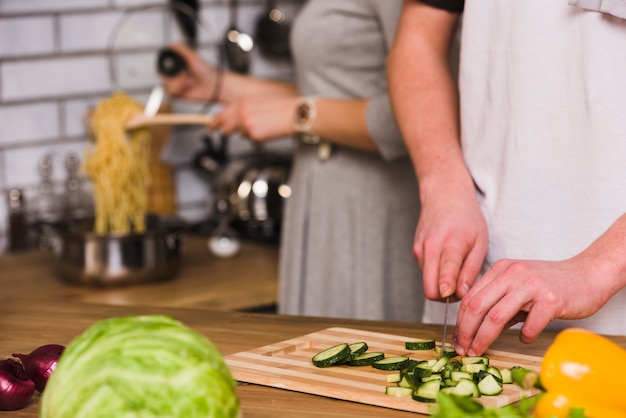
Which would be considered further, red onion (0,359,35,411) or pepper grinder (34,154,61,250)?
pepper grinder (34,154,61,250)

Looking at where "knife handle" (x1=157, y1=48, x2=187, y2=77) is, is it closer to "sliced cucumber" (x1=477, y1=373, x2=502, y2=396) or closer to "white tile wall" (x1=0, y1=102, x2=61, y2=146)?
"white tile wall" (x1=0, y1=102, x2=61, y2=146)

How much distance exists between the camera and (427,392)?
102cm

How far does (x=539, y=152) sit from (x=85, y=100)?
5.57 feet

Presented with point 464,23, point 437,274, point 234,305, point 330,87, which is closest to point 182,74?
point 330,87

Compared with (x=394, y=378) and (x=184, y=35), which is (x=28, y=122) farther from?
(x=394, y=378)

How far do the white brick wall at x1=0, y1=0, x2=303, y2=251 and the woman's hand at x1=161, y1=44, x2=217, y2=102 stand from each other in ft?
0.18

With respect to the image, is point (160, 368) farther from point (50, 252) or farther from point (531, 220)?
point (50, 252)

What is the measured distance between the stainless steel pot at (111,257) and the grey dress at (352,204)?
0.33m

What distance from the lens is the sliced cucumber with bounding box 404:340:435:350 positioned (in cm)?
124

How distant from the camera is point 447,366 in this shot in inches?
43.1

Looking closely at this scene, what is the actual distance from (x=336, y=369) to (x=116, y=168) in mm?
1387

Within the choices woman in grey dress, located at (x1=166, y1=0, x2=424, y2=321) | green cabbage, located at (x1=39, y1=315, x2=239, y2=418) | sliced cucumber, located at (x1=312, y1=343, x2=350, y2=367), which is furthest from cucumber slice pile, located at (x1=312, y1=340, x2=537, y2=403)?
woman in grey dress, located at (x1=166, y1=0, x2=424, y2=321)

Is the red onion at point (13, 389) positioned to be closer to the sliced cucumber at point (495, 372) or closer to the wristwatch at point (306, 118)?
the sliced cucumber at point (495, 372)

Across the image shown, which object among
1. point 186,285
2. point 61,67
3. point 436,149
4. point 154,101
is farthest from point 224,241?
point 436,149
